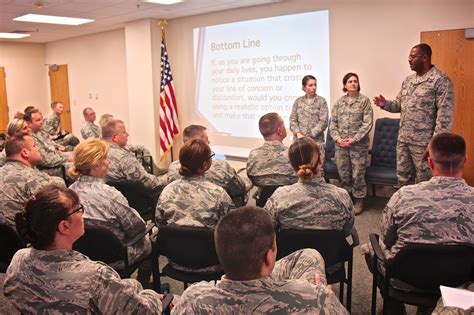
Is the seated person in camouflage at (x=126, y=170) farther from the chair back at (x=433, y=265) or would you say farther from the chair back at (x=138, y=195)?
the chair back at (x=433, y=265)

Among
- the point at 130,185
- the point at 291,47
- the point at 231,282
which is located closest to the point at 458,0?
the point at 291,47

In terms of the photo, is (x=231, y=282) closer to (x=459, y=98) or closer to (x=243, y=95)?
(x=459, y=98)

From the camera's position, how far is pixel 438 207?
2.07 m

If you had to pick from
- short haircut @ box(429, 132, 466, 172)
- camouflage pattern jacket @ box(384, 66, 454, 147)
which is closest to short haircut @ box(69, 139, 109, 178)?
short haircut @ box(429, 132, 466, 172)

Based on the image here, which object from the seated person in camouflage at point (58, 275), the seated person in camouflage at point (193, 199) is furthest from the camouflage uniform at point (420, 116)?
the seated person in camouflage at point (58, 275)

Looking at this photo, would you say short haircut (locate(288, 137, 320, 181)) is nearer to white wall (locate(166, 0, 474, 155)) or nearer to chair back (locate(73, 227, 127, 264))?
chair back (locate(73, 227, 127, 264))

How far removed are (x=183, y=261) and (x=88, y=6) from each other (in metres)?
5.11

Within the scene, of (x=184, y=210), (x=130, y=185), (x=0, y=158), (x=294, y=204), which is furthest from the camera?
(x=0, y=158)

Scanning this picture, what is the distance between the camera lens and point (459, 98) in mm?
4832

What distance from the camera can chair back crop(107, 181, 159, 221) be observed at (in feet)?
11.9

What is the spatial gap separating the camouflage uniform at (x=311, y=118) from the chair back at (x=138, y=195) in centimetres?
239

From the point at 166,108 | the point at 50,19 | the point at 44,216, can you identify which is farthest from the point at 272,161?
the point at 50,19

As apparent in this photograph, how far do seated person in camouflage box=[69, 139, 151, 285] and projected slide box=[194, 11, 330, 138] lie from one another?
12.9 ft

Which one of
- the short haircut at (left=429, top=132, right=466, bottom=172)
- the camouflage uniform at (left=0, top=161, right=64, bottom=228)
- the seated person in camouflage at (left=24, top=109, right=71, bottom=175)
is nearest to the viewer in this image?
the short haircut at (left=429, top=132, right=466, bottom=172)
